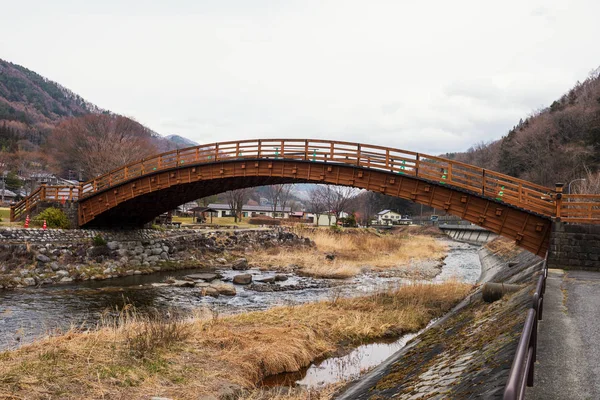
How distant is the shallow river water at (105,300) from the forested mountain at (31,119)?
180 feet

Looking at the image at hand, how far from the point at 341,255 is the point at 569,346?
3244 cm

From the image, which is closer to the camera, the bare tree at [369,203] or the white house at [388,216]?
the white house at [388,216]

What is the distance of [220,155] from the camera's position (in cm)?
2531

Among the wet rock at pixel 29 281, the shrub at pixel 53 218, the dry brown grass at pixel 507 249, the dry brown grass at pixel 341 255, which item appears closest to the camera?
the wet rock at pixel 29 281

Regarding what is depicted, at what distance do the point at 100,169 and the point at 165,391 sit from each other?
57.0 m

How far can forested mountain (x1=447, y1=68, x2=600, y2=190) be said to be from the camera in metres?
58.8

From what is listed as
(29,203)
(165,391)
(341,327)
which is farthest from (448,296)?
(29,203)

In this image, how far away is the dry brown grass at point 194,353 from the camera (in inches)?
311

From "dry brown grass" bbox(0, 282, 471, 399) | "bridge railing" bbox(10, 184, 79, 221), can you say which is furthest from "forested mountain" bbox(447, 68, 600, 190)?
"bridge railing" bbox(10, 184, 79, 221)

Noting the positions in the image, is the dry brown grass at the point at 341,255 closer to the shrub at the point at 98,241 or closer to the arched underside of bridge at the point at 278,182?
the arched underside of bridge at the point at 278,182

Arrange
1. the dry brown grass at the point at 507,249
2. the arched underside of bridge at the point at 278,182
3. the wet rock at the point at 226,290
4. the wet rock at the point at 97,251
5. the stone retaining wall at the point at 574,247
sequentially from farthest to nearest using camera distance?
the dry brown grass at the point at 507,249
the wet rock at the point at 97,251
the wet rock at the point at 226,290
the arched underside of bridge at the point at 278,182
the stone retaining wall at the point at 574,247

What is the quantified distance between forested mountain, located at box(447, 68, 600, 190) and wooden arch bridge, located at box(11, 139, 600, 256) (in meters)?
40.3

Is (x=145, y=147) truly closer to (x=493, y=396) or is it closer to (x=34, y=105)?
(x=493, y=396)

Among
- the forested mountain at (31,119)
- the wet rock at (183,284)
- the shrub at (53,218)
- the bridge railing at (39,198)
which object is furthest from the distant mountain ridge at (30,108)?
the wet rock at (183,284)
